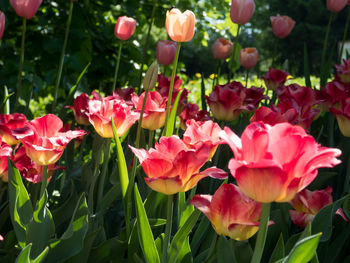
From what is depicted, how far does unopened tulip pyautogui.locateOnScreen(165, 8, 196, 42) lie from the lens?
0.95 meters

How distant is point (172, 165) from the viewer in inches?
31.1

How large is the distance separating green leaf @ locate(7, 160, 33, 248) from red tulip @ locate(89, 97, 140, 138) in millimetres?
209

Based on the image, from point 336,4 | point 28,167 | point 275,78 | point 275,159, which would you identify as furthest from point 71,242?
point 336,4

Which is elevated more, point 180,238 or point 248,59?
point 248,59

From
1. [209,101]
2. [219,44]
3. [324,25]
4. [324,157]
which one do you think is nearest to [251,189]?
[324,157]

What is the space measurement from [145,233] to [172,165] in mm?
151

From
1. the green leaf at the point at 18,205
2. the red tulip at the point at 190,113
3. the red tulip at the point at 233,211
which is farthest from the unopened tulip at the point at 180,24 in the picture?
the red tulip at the point at 190,113

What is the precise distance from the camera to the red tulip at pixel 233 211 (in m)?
0.79

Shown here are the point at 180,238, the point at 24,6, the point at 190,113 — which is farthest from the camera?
the point at 190,113

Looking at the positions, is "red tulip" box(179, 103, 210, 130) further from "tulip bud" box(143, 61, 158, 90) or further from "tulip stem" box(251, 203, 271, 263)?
"tulip stem" box(251, 203, 271, 263)

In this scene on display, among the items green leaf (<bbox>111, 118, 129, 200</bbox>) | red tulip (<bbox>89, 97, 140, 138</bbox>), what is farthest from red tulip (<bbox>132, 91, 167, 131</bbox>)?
green leaf (<bbox>111, 118, 129, 200</bbox>)

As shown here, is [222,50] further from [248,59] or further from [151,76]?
[151,76]

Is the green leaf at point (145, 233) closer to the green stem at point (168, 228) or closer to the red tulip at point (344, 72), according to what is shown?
the green stem at point (168, 228)

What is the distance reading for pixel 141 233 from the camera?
0.86 metres
